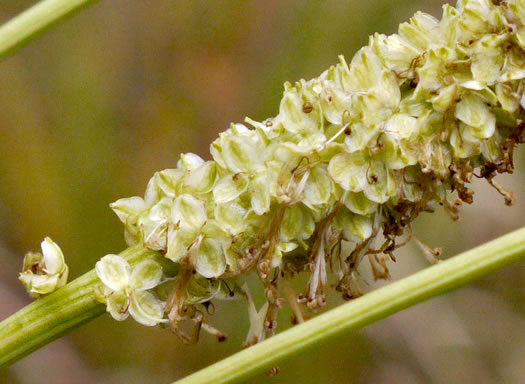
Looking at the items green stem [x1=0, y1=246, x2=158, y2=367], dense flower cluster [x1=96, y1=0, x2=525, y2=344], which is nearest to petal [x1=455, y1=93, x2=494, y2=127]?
dense flower cluster [x1=96, y1=0, x2=525, y2=344]

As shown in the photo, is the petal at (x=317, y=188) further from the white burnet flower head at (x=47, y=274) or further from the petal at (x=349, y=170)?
the white burnet flower head at (x=47, y=274)

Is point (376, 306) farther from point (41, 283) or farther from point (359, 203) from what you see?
point (41, 283)

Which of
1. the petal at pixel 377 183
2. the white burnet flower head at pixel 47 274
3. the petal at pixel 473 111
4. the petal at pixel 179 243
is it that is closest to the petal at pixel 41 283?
the white burnet flower head at pixel 47 274

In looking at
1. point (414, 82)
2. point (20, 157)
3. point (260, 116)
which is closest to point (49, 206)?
point (20, 157)

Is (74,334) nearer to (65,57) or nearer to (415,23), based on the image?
(65,57)

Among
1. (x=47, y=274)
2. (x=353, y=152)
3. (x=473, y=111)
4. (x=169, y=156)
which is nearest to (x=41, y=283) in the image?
(x=47, y=274)

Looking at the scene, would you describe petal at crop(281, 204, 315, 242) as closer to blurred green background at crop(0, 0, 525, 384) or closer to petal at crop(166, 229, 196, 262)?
petal at crop(166, 229, 196, 262)
